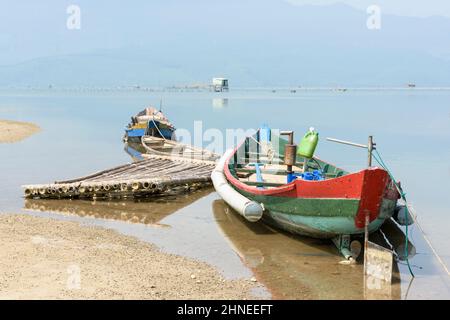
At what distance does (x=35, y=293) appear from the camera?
32.3 ft

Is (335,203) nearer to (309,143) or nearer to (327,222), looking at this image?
(327,222)

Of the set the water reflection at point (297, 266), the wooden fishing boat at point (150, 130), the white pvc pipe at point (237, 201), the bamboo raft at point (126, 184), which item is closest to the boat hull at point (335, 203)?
the white pvc pipe at point (237, 201)

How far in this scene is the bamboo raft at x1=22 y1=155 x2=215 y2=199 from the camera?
20281mm

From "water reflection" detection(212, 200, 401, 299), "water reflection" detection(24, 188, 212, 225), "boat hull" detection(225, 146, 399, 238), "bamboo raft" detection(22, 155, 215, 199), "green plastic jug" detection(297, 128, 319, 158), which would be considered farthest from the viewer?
"bamboo raft" detection(22, 155, 215, 199)

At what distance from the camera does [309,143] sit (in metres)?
16.2

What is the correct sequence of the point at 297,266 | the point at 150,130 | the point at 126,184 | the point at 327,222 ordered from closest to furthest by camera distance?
1. the point at 297,266
2. the point at 327,222
3. the point at 126,184
4. the point at 150,130

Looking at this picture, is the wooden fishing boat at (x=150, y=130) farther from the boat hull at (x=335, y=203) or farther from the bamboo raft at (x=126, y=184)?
the boat hull at (x=335, y=203)

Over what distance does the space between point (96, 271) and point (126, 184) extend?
8.94 meters

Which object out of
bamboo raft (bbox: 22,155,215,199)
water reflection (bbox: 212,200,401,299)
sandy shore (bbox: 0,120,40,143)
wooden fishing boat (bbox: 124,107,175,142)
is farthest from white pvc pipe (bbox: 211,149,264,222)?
sandy shore (bbox: 0,120,40,143)

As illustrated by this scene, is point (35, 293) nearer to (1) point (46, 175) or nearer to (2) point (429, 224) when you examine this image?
(2) point (429, 224)

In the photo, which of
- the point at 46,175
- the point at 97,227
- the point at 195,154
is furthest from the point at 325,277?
the point at 46,175

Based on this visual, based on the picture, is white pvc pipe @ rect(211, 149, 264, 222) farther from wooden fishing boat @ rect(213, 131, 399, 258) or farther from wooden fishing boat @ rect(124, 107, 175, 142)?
wooden fishing boat @ rect(124, 107, 175, 142)

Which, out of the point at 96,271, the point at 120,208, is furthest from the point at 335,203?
the point at 120,208

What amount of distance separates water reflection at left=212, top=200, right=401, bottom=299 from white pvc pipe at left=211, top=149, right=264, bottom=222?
0.83 m
